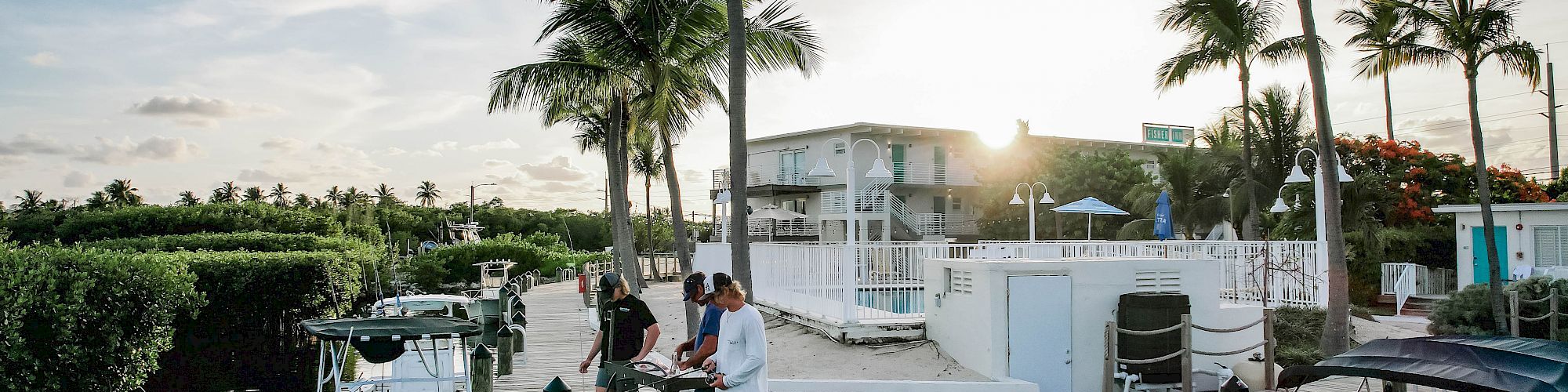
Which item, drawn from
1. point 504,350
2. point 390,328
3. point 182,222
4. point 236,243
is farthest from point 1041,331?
point 182,222

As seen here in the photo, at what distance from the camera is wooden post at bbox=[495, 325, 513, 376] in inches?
429

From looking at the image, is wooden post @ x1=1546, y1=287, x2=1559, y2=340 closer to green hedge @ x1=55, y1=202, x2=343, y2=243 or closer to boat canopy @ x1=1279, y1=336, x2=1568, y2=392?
boat canopy @ x1=1279, y1=336, x2=1568, y2=392

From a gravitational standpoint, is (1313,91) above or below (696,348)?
above

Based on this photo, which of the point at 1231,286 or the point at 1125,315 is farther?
the point at 1231,286

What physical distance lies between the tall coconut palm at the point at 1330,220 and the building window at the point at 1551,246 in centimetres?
1152

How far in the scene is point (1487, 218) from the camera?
50.9 ft

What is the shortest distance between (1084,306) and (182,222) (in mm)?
21926

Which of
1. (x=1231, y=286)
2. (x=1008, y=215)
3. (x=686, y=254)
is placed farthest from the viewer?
(x=1008, y=215)

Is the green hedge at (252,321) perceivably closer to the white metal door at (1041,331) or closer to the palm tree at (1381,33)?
the white metal door at (1041,331)

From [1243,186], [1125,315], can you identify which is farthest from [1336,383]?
[1243,186]

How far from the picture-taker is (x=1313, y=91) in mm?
13500

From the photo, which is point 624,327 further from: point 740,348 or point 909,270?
point 909,270

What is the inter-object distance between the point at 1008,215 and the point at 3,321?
1485 inches

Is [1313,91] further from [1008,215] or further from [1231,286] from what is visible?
[1008,215]
